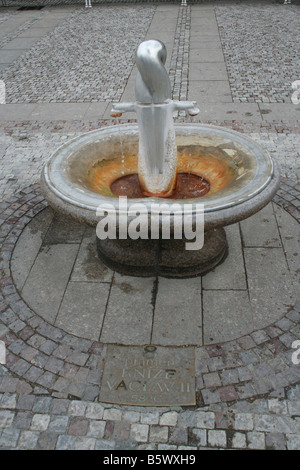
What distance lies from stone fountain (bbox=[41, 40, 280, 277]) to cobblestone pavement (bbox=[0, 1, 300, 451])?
1070 mm

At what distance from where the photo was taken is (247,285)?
440cm

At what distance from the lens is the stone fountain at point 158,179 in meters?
3.62

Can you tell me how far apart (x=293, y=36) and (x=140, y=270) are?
10.9 meters

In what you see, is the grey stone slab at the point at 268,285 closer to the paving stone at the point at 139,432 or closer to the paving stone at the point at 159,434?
the paving stone at the point at 159,434

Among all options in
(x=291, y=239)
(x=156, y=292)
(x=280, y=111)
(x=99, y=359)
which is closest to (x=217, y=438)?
(x=99, y=359)

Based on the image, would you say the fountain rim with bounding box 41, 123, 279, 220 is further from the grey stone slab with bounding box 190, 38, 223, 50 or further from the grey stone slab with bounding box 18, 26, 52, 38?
the grey stone slab with bounding box 18, 26, 52, 38

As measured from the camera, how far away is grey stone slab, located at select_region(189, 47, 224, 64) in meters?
10.7

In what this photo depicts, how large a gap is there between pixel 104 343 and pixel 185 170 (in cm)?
232

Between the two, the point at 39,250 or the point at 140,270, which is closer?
the point at 140,270

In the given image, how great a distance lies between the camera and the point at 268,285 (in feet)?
14.4

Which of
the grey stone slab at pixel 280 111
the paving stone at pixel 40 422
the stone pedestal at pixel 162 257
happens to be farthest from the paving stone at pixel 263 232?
the grey stone slab at pixel 280 111

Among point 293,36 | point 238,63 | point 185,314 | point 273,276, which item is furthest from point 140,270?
point 293,36

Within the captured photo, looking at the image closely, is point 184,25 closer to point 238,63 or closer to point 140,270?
point 238,63
